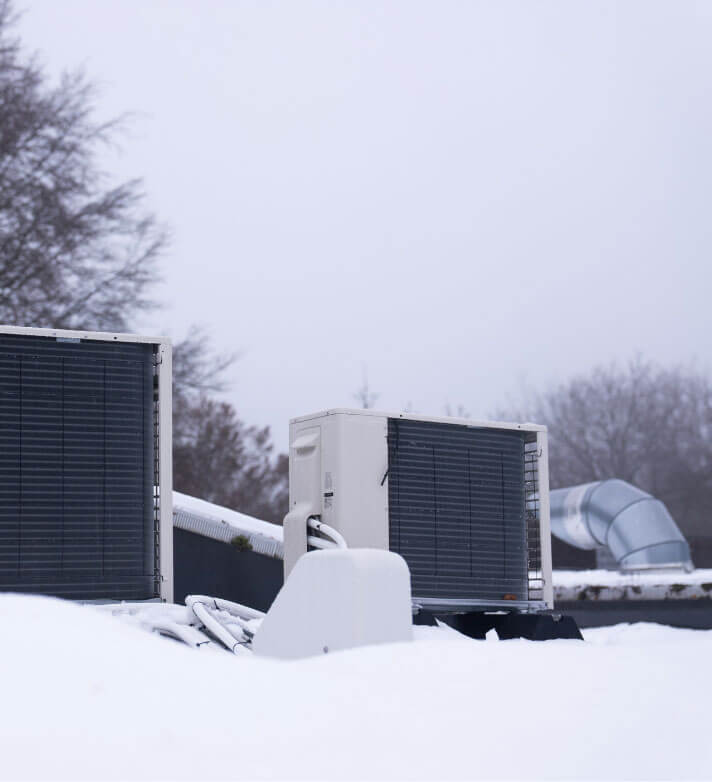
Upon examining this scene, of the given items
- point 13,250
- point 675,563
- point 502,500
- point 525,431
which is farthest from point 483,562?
point 675,563

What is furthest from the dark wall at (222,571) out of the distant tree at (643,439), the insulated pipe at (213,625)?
the distant tree at (643,439)

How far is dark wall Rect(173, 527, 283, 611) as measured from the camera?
9406 millimetres

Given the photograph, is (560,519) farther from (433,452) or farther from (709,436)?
(709,436)

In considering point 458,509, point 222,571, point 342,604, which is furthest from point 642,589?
point 342,604

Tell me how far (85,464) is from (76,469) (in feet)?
0.18

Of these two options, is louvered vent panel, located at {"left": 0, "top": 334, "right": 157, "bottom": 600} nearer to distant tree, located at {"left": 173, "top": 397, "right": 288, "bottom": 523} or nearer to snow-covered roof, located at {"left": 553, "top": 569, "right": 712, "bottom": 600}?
snow-covered roof, located at {"left": 553, "top": 569, "right": 712, "bottom": 600}

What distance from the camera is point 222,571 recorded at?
9555 mm

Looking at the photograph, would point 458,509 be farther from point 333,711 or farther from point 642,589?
point 642,589

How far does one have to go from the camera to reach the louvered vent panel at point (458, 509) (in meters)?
6.79

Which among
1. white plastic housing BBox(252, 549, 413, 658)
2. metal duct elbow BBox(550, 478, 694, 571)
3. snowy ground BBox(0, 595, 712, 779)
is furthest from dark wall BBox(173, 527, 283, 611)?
metal duct elbow BBox(550, 478, 694, 571)

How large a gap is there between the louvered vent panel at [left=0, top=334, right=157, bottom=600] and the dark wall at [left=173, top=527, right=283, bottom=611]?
348 cm

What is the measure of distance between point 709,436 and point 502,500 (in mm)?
36187

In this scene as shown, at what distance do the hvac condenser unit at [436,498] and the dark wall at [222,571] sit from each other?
2.76 metres

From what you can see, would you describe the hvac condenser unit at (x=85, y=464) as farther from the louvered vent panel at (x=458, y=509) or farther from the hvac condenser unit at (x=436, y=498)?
the louvered vent panel at (x=458, y=509)
